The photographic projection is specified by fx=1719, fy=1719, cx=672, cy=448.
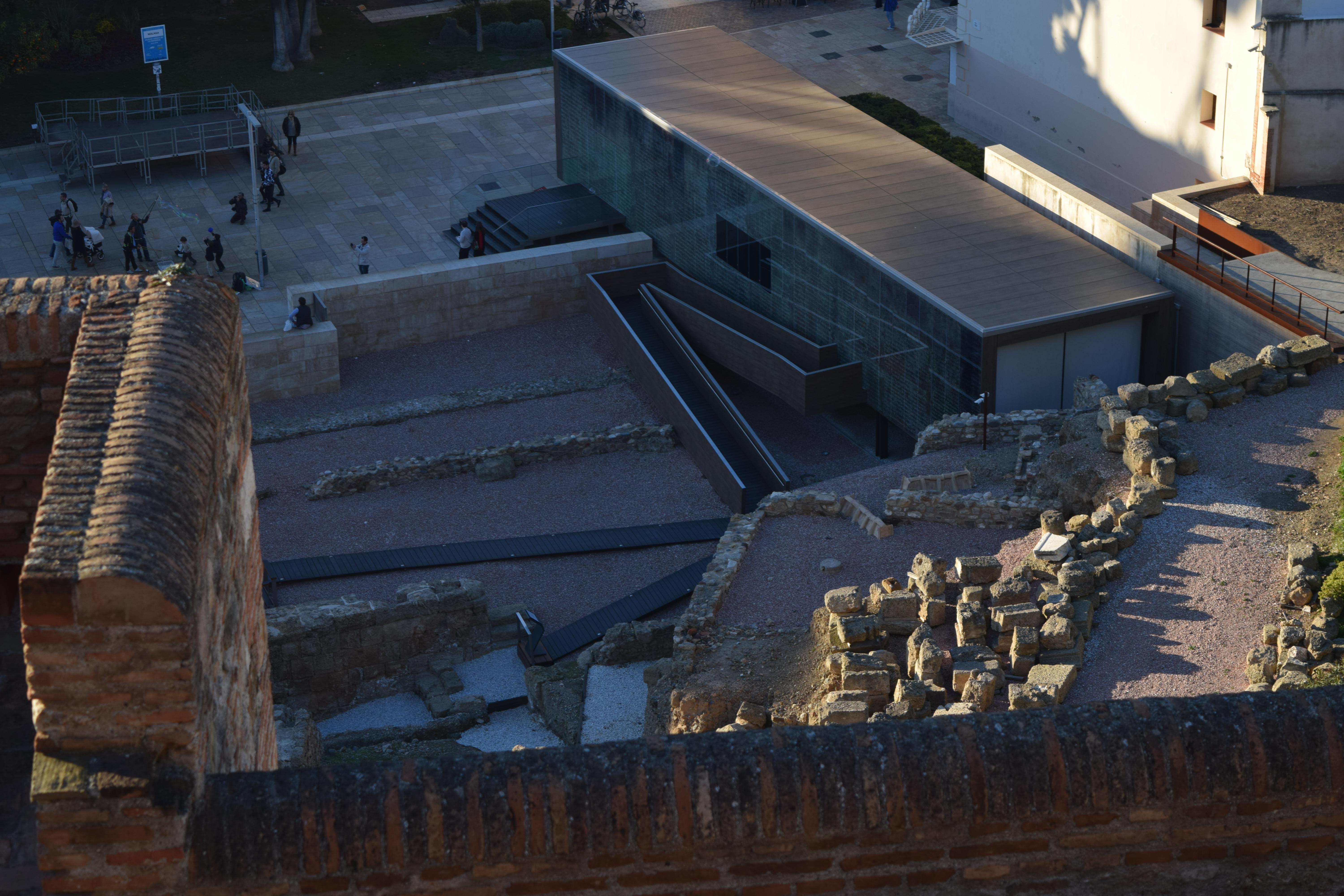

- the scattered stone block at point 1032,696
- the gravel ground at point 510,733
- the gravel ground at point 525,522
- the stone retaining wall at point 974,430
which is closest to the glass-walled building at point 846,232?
the stone retaining wall at point 974,430

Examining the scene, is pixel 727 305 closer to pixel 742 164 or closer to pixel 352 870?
pixel 742 164

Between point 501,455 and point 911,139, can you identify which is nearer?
point 501,455

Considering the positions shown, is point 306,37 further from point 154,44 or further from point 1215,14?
point 1215,14

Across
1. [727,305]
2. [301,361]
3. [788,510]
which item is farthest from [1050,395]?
[301,361]

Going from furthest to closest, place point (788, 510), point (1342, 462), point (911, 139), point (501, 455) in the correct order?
point (911, 139) → point (501, 455) → point (788, 510) → point (1342, 462)

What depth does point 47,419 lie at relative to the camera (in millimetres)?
10164

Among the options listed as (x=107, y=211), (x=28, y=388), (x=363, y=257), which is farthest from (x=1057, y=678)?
(x=107, y=211)

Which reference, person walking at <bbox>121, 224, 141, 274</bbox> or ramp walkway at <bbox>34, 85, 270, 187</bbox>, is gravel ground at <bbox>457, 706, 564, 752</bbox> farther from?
ramp walkway at <bbox>34, 85, 270, 187</bbox>

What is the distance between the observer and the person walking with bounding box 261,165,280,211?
41.6 metres

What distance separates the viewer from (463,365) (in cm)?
3522

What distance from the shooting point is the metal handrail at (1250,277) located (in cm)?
2650

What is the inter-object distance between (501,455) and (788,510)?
687 cm

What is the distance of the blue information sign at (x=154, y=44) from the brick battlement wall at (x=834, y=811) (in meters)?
35.6

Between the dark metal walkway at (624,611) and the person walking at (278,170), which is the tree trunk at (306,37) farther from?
the dark metal walkway at (624,611)
